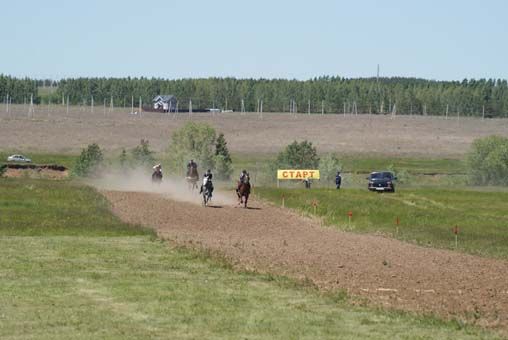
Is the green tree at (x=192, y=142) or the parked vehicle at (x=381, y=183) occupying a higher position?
the green tree at (x=192, y=142)

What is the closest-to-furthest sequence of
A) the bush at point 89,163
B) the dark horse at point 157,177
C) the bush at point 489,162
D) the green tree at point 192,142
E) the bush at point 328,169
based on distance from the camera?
the dark horse at point 157,177 → the bush at point 89,163 → the bush at point 328,169 → the bush at point 489,162 → the green tree at point 192,142

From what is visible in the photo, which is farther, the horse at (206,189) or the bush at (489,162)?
the bush at (489,162)

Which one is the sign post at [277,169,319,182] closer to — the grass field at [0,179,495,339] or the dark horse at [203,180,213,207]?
the dark horse at [203,180,213,207]

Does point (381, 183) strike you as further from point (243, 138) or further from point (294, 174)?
point (243, 138)

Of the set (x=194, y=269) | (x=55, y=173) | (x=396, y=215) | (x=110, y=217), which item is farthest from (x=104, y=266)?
(x=55, y=173)

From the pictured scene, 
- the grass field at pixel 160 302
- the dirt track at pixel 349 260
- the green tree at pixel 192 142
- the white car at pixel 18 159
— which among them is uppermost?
the green tree at pixel 192 142

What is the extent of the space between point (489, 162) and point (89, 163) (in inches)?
1475

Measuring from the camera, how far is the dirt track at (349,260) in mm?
24078

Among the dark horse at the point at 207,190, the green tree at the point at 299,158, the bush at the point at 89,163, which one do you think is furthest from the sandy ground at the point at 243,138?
the dark horse at the point at 207,190

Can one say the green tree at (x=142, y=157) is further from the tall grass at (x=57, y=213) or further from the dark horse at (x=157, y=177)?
the tall grass at (x=57, y=213)

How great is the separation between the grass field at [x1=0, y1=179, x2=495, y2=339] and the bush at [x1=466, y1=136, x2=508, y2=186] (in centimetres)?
7904

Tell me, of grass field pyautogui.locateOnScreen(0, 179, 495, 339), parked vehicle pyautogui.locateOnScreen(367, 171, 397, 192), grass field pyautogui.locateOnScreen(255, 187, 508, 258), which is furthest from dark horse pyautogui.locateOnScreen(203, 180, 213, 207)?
parked vehicle pyautogui.locateOnScreen(367, 171, 397, 192)

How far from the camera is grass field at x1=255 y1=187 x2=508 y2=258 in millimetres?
43938

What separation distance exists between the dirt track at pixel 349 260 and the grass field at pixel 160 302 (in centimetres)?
123
